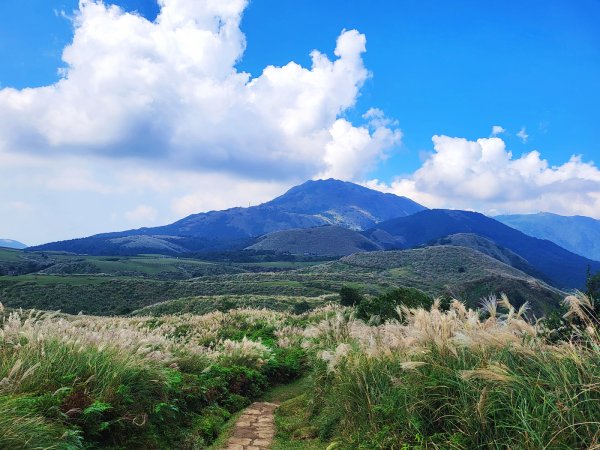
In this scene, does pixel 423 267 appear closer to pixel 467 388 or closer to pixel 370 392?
pixel 370 392

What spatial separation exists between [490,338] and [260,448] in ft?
12.9

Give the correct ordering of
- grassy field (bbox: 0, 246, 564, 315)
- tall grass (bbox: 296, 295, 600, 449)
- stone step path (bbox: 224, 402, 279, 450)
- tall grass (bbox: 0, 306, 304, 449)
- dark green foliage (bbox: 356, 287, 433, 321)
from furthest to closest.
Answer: grassy field (bbox: 0, 246, 564, 315), dark green foliage (bbox: 356, 287, 433, 321), stone step path (bbox: 224, 402, 279, 450), tall grass (bbox: 0, 306, 304, 449), tall grass (bbox: 296, 295, 600, 449)

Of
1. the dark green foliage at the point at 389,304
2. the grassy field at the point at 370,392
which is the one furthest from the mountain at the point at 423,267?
the grassy field at the point at 370,392

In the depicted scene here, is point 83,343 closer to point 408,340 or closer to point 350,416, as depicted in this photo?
point 350,416

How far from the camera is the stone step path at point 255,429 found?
698 cm

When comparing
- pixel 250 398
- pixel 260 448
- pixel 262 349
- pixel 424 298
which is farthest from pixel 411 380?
pixel 424 298

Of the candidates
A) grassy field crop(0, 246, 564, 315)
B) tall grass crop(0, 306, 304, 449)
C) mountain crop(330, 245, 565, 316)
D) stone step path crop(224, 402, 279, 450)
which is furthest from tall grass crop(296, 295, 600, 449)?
mountain crop(330, 245, 565, 316)

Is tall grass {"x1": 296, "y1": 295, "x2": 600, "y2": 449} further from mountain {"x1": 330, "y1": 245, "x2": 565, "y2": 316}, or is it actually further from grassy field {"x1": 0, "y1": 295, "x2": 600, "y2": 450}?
mountain {"x1": 330, "y1": 245, "x2": 565, "y2": 316}

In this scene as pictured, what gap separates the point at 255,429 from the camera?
25.7ft

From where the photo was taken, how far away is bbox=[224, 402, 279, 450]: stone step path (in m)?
6.98

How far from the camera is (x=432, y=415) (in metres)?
5.21

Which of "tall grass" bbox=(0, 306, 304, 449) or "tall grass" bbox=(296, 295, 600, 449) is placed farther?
"tall grass" bbox=(0, 306, 304, 449)

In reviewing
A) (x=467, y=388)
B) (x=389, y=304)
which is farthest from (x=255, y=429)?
(x=389, y=304)

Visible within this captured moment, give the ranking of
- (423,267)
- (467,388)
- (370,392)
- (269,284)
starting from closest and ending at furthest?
(467,388)
(370,392)
(269,284)
(423,267)
